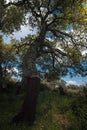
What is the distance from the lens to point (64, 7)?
24094mm

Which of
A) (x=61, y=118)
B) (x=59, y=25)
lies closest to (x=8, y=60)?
(x=59, y=25)

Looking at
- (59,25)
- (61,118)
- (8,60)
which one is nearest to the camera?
(61,118)

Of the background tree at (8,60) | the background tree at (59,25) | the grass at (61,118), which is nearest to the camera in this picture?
the grass at (61,118)

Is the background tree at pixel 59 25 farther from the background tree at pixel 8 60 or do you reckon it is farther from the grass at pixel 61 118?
the grass at pixel 61 118

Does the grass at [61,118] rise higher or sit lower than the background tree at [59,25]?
lower

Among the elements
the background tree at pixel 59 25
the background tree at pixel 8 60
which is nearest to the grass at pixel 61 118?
the background tree at pixel 59 25

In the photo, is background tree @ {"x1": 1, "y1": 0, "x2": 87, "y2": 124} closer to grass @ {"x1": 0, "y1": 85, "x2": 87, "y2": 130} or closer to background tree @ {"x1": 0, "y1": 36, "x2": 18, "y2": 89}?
background tree @ {"x1": 0, "y1": 36, "x2": 18, "y2": 89}

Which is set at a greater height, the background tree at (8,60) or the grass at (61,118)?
the background tree at (8,60)

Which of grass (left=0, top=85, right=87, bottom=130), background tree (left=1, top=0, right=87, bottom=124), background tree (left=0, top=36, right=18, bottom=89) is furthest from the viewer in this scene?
background tree (left=0, top=36, right=18, bottom=89)

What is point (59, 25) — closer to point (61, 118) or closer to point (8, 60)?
point (8, 60)

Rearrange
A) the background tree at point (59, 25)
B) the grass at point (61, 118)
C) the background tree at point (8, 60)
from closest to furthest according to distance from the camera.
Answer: the grass at point (61, 118)
the background tree at point (59, 25)
the background tree at point (8, 60)

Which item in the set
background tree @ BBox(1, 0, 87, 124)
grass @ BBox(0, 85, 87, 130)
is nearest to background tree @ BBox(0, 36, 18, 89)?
background tree @ BBox(1, 0, 87, 124)

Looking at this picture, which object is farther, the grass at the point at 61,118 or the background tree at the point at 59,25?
the background tree at the point at 59,25

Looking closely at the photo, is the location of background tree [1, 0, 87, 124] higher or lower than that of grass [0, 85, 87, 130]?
higher
